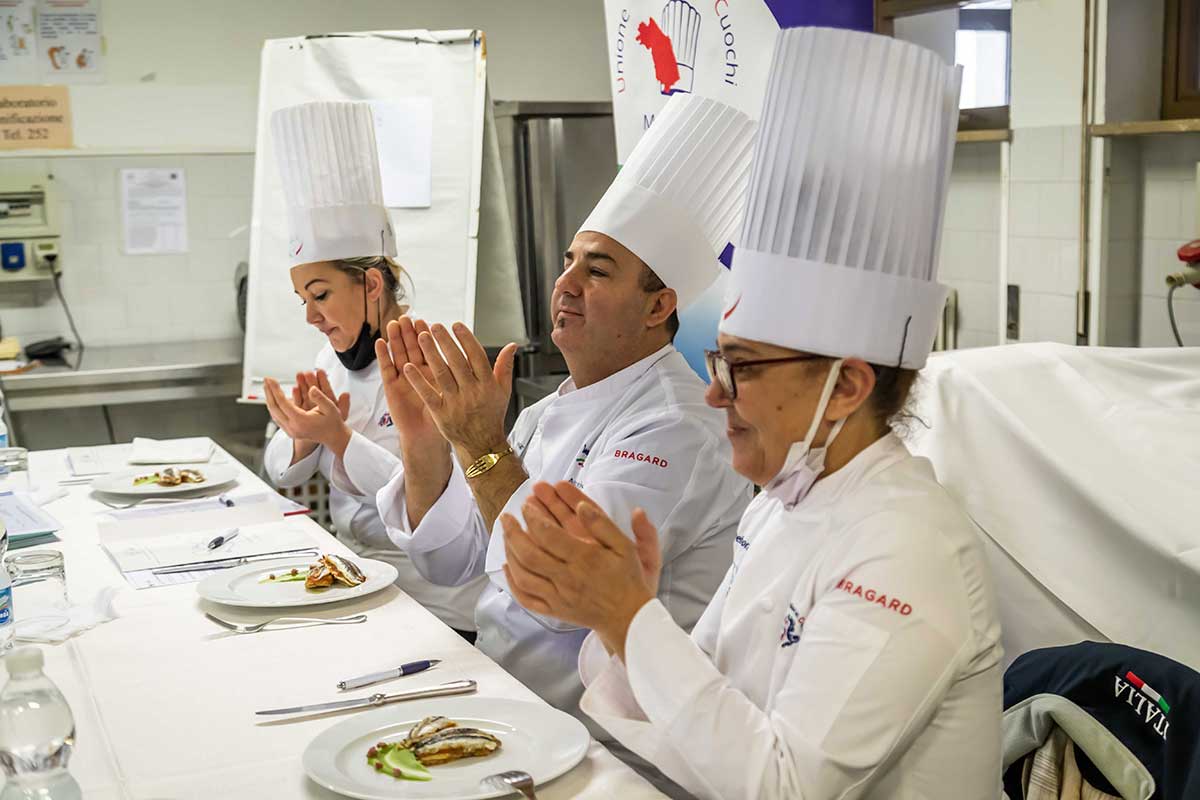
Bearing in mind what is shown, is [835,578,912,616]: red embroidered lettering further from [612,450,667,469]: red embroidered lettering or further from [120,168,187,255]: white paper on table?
[120,168,187,255]: white paper on table

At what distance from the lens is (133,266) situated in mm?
5066

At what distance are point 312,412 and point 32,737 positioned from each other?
62.7 inches

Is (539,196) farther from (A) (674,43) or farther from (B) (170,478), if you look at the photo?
(B) (170,478)

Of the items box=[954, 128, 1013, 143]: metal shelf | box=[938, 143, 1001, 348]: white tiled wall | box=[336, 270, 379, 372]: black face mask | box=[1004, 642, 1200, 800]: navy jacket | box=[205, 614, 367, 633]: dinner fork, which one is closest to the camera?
box=[1004, 642, 1200, 800]: navy jacket

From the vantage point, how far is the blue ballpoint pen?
1725mm

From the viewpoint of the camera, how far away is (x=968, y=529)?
1422 mm

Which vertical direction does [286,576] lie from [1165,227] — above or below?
below

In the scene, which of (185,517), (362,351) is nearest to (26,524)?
(185,517)

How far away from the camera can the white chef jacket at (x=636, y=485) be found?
6.68 feet

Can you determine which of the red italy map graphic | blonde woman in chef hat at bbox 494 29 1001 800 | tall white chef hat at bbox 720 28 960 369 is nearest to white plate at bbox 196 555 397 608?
blonde woman in chef hat at bbox 494 29 1001 800

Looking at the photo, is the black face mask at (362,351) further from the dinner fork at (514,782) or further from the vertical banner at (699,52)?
the dinner fork at (514,782)

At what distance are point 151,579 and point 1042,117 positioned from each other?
2737mm

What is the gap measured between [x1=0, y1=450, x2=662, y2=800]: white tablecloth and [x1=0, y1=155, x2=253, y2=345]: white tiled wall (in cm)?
297

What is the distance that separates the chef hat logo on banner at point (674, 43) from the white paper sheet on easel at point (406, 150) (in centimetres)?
120
